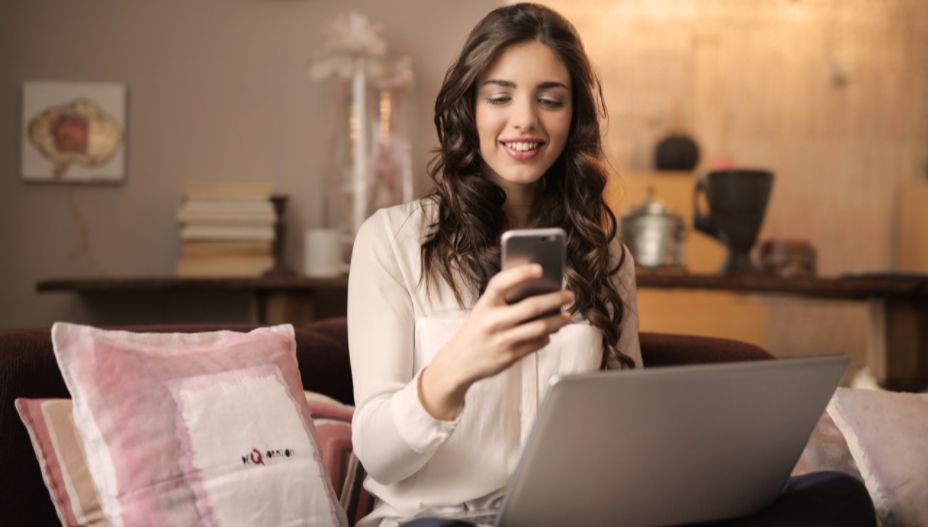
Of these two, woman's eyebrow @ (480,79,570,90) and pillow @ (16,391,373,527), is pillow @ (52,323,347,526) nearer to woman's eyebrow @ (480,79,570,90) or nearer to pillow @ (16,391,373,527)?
pillow @ (16,391,373,527)

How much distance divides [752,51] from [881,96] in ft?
2.35

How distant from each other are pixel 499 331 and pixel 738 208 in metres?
1.97

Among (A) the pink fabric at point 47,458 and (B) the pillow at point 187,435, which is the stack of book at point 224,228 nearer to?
(B) the pillow at point 187,435

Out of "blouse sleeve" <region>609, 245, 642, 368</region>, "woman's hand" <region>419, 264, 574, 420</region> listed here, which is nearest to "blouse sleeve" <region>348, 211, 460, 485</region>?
"woman's hand" <region>419, 264, 574, 420</region>

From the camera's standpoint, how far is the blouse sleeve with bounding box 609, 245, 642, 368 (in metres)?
1.64

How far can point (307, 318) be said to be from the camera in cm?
272

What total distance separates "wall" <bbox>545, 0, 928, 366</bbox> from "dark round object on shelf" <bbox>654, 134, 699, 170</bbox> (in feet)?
0.24

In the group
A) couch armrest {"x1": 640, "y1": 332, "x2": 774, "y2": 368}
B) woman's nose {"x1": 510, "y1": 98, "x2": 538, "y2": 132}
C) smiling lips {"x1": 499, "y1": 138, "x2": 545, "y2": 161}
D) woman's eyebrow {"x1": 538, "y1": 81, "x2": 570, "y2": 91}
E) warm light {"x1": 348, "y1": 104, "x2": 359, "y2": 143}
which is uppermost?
warm light {"x1": 348, "y1": 104, "x2": 359, "y2": 143}

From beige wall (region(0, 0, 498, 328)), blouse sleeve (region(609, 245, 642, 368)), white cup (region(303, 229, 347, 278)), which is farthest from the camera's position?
beige wall (region(0, 0, 498, 328))

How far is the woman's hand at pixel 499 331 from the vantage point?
1.03 m

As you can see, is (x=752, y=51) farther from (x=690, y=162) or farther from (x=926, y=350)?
(x=926, y=350)

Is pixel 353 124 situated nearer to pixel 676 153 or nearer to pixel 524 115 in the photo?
pixel 524 115

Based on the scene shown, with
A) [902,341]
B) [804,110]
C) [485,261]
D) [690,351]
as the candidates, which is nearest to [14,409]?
[485,261]

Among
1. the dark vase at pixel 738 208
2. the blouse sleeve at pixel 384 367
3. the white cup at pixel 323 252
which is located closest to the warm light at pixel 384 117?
the white cup at pixel 323 252
